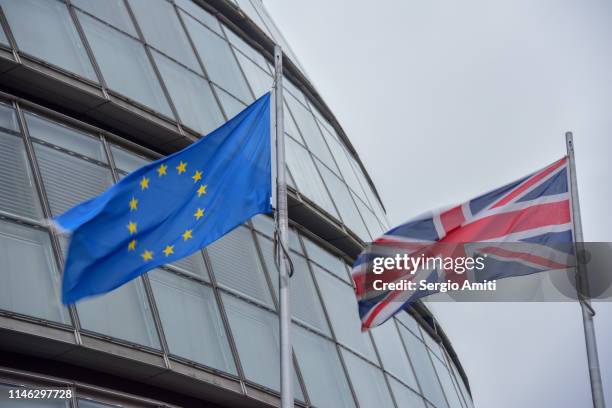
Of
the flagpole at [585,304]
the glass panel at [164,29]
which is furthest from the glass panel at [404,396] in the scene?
the flagpole at [585,304]

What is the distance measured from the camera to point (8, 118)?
52.2 ft

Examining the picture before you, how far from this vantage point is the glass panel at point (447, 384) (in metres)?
26.1

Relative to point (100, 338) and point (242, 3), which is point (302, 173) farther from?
point (100, 338)

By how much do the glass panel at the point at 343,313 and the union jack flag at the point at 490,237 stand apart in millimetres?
4782

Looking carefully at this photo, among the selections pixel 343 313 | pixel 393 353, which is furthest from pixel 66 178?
pixel 393 353

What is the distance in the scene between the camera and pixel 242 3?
27344 mm

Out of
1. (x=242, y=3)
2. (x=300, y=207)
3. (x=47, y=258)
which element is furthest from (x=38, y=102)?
(x=242, y=3)

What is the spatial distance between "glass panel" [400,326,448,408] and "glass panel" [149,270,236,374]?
8444 millimetres

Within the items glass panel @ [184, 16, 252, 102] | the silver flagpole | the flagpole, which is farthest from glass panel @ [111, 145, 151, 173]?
the flagpole

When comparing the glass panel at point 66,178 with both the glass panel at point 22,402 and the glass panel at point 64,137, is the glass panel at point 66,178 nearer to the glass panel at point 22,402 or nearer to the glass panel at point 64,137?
the glass panel at point 64,137

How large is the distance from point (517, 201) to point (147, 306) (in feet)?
17.2

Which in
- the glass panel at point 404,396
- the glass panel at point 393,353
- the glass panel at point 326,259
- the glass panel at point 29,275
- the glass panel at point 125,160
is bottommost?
the glass panel at point 404,396

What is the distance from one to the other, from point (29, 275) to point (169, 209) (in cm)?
196

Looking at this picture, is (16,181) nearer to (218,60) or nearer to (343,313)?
(343,313)
